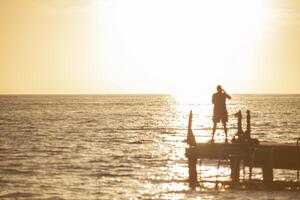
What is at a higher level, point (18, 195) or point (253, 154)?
point (253, 154)

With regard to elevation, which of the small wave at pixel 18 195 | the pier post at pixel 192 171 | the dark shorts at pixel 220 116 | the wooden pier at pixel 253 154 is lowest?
the small wave at pixel 18 195

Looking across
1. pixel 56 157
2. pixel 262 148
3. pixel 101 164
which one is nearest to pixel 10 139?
pixel 56 157

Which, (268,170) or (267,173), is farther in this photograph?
(267,173)

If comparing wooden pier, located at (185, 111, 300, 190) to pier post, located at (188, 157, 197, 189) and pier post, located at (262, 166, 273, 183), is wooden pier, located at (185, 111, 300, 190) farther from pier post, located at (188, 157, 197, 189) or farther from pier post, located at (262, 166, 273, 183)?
pier post, located at (188, 157, 197, 189)

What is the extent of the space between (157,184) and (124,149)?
25.7m

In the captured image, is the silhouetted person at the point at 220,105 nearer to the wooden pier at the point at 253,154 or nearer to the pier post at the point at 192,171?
the wooden pier at the point at 253,154

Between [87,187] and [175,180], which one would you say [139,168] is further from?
[87,187]

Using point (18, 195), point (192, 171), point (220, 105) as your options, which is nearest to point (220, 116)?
point (220, 105)

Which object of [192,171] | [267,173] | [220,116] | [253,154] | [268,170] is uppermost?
[220,116]

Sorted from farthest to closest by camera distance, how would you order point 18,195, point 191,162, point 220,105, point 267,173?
1. point 191,162
2. point 18,195
3. point 267,173
4. point 220,105

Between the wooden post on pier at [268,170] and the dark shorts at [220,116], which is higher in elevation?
the dark shorts at [220,116]

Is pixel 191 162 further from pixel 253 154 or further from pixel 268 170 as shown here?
pixel 268 170

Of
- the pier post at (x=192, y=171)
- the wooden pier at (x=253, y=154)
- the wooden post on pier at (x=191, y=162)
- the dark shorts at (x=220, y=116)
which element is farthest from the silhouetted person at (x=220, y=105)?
the pier post at (x=192, y=171)

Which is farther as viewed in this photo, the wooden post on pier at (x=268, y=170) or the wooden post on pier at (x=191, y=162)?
the wooden post on pier at (x=191, y=162)
